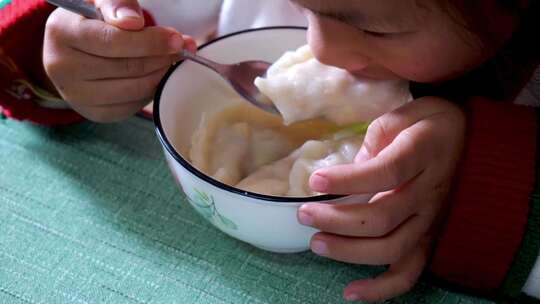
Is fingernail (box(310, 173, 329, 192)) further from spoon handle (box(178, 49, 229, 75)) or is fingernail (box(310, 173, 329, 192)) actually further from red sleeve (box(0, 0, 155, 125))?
red sleeve (box(0, 0, 155, 125))

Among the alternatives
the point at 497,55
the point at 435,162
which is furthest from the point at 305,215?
the point at 497,55

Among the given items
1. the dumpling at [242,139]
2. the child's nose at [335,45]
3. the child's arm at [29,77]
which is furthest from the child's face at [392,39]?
the child's arm at [29,77]

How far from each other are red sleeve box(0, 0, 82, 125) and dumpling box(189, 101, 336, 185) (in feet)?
0.52

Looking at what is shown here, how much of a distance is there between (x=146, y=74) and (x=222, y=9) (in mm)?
251

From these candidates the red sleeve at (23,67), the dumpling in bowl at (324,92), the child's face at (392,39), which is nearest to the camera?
the child's face at (392,39)

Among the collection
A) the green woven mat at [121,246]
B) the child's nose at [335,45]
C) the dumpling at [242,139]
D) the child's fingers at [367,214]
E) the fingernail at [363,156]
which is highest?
the child's nose at [335,45]

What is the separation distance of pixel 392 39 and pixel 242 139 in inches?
7.8

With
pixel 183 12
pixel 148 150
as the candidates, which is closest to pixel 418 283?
pixel 148 150

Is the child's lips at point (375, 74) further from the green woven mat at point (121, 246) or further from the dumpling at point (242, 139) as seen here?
the green woven mat at point (121, 246)

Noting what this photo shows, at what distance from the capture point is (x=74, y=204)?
0.57 meters

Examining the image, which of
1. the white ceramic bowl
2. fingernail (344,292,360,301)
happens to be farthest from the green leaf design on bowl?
fingernail (344,292,360,301)

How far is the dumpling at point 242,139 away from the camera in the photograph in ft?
1.92

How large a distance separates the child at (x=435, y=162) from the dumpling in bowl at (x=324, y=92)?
0.02m

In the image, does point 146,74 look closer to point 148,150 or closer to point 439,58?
point 148,150
